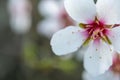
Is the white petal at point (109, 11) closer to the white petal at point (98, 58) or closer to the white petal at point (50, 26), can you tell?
the white petal at point (98, 58)

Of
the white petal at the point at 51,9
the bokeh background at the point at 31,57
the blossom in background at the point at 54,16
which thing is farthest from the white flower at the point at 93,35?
the white petal at the point at 51,9

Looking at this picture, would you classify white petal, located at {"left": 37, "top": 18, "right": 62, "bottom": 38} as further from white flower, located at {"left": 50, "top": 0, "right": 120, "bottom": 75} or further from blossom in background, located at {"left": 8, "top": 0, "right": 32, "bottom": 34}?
white flower, located at {"left": 50, "top": 0, "right": 120, "bottom": 75}

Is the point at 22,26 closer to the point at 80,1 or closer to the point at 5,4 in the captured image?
the point at 5,4

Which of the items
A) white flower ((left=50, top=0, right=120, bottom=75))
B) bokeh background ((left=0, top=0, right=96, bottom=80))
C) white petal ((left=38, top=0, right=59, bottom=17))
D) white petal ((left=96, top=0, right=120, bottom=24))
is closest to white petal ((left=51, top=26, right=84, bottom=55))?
white flower ((left=50, top=0, right=120, bottom=75))

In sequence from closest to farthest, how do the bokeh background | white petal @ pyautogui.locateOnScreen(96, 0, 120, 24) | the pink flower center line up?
→ 1. white petal @ pyautogui.locateOnScreen(96, 0, 120, 24)
2. the pink flower center
3. the bokeh background

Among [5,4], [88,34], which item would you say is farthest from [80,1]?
[5,4]
